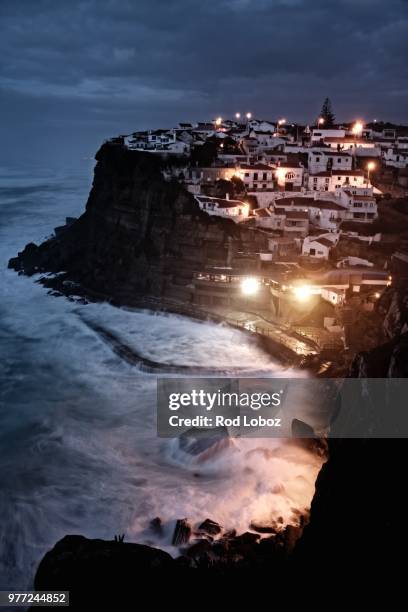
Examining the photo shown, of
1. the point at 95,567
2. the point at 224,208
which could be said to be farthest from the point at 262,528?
the point at 224,208

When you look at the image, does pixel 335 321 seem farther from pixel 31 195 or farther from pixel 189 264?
pixel 31 195

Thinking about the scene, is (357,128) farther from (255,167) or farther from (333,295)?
(333,295)

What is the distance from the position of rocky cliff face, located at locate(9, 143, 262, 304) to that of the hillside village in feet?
4.53

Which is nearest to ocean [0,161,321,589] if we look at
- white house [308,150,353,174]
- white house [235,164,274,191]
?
white house [235,164,274,191]

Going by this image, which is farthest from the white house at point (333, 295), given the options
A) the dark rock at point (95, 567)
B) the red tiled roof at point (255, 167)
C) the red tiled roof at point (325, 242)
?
the dark rock at point (95, 567)

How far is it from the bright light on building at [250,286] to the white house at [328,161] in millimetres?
20130

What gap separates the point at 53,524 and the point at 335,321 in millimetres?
20826

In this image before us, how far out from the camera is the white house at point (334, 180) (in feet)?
154

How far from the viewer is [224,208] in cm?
4159

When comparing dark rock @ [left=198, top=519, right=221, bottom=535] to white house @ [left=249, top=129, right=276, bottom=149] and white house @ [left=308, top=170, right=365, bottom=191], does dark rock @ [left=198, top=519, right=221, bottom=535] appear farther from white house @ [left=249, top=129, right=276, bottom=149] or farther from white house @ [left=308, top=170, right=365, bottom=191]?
white house @ [left=249, top=129, right=276, bottom=149]

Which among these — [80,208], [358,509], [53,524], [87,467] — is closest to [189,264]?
[87,467]

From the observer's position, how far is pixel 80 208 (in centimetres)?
9531

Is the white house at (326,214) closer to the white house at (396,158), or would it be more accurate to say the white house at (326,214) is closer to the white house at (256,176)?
the white house at (256,176)

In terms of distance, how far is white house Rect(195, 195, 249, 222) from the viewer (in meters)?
41.5
